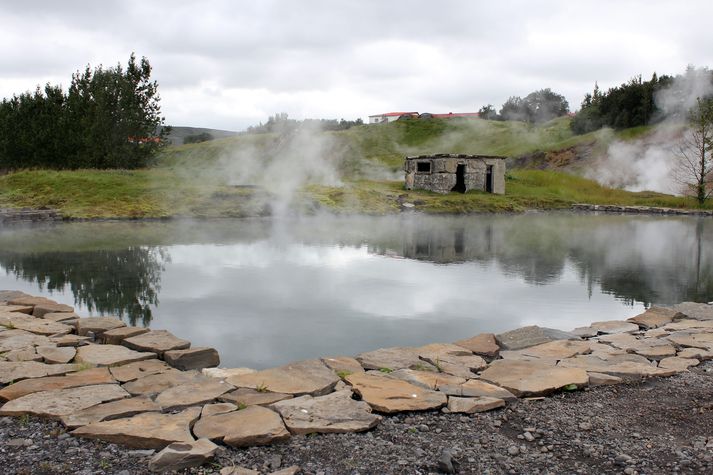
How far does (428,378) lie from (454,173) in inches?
1220

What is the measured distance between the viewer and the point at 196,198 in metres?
26.9

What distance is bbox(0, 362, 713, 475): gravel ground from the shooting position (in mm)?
3744

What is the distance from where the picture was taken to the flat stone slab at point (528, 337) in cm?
690

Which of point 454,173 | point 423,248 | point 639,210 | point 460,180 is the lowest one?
point 423,248

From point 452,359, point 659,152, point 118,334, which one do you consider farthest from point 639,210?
point 118,334

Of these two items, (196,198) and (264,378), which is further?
(196,198)

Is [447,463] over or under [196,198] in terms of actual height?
under

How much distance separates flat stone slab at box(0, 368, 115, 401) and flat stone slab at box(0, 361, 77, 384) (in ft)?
0.46

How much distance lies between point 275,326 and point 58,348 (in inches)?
101

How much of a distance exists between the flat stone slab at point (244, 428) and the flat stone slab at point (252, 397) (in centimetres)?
22

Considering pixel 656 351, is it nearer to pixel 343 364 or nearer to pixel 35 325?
pixel 343 364

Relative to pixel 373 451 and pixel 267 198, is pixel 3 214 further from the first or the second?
pixel 373 451

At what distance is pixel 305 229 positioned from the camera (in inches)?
815

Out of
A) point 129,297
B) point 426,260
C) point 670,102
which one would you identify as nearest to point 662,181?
point 670,102
